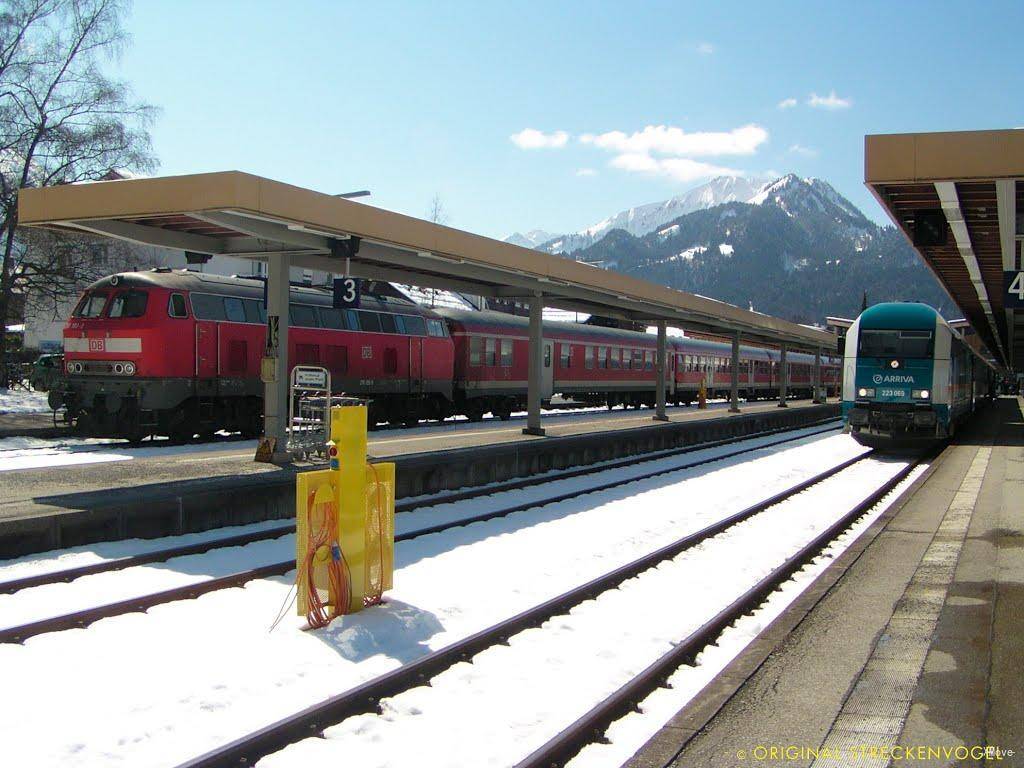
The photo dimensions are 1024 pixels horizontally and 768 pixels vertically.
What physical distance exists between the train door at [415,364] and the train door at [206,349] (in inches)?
250

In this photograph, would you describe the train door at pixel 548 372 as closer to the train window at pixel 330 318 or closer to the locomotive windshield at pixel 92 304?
the train window at pixel 330 318

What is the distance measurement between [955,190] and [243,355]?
42.5ft

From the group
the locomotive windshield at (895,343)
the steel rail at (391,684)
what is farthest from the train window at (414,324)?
the steel rail at (391,684)

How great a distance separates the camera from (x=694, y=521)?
1095 centimetres

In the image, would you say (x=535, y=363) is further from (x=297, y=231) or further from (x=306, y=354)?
(x=297, y=231)

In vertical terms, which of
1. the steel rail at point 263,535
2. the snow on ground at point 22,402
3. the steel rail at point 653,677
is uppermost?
the snow on ground at point 22,402

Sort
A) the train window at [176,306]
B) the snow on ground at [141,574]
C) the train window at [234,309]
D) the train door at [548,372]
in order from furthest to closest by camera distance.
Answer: the train door at [548,372] → the train window at [234,309] → the train window at [176,306] → the snow on ground at [141,574]

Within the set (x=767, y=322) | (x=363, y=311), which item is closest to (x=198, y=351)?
(x=363, y=311)

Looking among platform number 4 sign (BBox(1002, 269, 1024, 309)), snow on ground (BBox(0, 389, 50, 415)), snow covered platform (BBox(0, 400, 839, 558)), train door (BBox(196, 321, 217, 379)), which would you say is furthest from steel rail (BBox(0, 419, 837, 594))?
snow on ground (BBox(0, 389, 50, 415))

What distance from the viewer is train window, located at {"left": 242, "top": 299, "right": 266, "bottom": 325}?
701 inches

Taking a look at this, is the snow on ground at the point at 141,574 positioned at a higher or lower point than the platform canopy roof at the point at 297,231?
lower

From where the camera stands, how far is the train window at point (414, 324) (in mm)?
22484

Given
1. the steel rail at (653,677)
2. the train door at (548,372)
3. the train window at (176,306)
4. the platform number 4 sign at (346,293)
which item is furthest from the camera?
the train door at (548,372)

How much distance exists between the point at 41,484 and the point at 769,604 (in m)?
7.97
